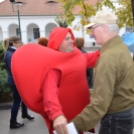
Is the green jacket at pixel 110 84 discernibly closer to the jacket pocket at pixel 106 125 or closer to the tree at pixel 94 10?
the jacket pocket at pixel 106 125

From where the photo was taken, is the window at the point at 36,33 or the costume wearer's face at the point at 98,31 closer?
the costume wearer's face at the point at 98,31

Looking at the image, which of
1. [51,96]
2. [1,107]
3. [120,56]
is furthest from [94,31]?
[1,107]

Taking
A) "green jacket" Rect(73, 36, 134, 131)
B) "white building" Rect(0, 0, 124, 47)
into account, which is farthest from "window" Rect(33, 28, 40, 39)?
"green jacket" Rect(73, 36, 134, 131)

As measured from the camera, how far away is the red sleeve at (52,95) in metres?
1.68

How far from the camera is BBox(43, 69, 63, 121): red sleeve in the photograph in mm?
1684

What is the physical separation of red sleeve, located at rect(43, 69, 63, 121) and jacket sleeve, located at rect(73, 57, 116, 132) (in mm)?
194

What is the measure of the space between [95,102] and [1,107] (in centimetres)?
433

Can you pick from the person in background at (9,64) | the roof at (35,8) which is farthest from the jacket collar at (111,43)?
the roof at (35,8)

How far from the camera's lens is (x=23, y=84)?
182 centimetres

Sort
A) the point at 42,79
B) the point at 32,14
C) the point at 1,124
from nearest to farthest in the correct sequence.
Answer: the point at 42,79 → the point at 1,124 → the point at 32,14

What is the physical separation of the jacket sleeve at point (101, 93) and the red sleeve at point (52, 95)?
19 cm

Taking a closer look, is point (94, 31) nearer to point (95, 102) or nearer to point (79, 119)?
point (95, 102)

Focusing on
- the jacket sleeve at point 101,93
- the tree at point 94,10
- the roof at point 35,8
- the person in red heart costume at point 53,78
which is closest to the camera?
the jacket sleeve at point 101,93

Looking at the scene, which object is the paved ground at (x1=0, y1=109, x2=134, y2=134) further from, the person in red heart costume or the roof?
the roof
